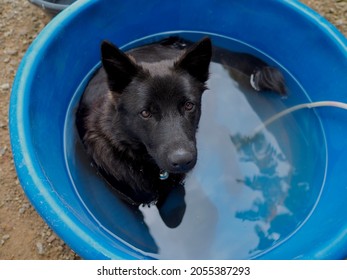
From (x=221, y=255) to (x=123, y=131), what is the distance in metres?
1.28

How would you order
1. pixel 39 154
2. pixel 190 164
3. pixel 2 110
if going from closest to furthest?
1. pixel 190 164
2. pixel 39 154
3. pixel 2 110

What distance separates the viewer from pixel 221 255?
9.96 feet

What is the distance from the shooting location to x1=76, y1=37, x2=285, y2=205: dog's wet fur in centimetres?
238

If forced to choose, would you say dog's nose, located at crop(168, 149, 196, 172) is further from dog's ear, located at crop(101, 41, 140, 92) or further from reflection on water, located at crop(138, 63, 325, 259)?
reflection on water, located at crop(138, 63, 325, 259)

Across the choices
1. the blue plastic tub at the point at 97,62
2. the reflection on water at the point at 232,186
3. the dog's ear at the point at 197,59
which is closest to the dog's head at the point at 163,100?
the dog's ear at the point at 197,59

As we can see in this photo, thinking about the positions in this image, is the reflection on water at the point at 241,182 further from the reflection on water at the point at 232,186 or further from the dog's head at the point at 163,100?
the dog's head at the point at 163,100

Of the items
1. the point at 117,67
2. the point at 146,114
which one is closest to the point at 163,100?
the point at 146,114

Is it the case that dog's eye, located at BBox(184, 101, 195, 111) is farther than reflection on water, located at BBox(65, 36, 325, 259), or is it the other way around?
reflection on water, located at BBox(65, 36, 325, 259)

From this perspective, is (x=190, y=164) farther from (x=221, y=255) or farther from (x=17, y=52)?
(x=17, y=52)

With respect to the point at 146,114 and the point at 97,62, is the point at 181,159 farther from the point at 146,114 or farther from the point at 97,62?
the point at 97,62

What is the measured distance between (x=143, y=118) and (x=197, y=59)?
0.55 meters

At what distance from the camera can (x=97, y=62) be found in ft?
11.8

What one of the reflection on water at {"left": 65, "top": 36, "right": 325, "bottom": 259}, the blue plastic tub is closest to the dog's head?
the blue plastic tub

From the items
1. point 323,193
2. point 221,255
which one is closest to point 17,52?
point 221,255
